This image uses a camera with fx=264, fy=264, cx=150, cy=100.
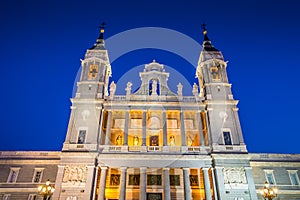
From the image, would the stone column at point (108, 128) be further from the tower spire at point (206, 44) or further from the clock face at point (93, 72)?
the tower spire at point (206, 44)

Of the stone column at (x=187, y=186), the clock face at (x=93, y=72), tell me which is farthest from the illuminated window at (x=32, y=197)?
the stone column at (x=187, y=186)

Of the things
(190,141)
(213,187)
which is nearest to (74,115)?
(190,141)

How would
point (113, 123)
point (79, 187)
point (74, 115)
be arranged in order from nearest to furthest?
1. point (79, 187)
2. point (74, 115)
3. point (113, 123)

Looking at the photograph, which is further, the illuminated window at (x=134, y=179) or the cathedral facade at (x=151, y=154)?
the illuminated window at (x=134, y=179)

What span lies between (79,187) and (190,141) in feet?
53.7

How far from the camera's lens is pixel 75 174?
3111 cm

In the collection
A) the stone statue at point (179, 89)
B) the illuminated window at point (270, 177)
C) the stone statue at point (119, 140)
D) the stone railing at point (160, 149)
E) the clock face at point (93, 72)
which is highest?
the clock face at point (93, 72)

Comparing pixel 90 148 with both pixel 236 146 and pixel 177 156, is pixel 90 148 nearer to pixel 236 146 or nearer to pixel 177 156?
pixel 177 156

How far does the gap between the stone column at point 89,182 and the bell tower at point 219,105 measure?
15.0 metres

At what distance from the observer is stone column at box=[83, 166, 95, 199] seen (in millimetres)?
29656

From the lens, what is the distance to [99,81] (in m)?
39.3

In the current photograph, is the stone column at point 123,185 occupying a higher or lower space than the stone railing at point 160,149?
lower

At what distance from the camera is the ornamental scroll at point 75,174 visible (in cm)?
3077

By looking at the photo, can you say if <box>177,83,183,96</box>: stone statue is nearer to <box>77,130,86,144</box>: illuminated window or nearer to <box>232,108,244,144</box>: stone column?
<box>232,108,244,144</box>: stone column
